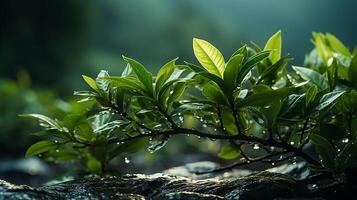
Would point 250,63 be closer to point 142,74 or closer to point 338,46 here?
point 142,74

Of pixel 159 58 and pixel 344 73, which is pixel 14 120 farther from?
pixel 159 58

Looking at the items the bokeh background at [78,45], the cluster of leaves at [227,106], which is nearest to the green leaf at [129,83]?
the cluster of leaves at [227,106]

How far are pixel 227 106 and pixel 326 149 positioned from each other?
0.31 m

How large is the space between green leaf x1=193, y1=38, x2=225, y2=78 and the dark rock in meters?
0.33

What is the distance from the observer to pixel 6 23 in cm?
969

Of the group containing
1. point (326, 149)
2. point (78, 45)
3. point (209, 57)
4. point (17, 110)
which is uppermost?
point (78, 45)

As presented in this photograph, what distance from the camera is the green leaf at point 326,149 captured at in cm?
128

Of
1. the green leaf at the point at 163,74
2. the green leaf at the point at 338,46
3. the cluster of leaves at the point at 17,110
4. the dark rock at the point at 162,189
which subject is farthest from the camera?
the cluster of leaves at the point at 17,110

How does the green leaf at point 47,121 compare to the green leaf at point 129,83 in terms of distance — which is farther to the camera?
the green leaf at point 47,121

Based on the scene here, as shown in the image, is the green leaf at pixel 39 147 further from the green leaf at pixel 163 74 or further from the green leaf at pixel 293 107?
the green leaf at pixel 293 107

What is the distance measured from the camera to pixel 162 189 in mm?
1339

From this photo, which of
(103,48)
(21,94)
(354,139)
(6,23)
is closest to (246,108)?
(354,139)

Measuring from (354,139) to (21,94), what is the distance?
542cm

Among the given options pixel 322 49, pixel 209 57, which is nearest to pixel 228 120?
pixel 209 57
